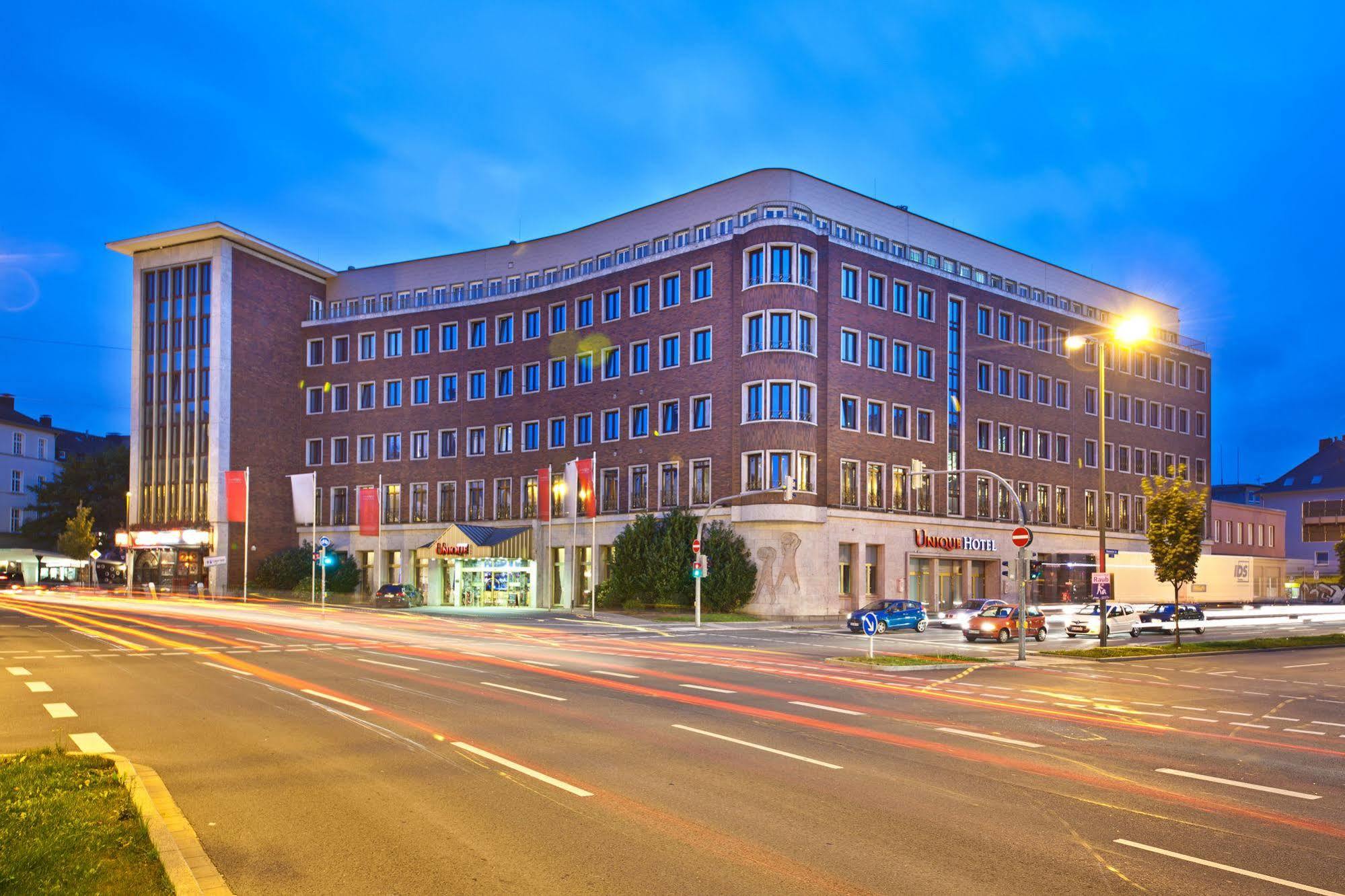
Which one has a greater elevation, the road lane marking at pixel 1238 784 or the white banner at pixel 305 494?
the white banner at pixel 305 494

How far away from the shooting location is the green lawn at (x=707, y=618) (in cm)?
5284

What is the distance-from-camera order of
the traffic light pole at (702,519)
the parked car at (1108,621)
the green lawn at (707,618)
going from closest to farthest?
1. the parked car at (1108,621)
2. the traffic light pole at (702,519)
3. the green lawn at (707,618)

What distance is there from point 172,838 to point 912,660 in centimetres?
2287

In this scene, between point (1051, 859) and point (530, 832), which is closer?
point (1051, 859)

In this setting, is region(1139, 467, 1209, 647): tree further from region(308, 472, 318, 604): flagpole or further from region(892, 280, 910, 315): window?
region(308, 472, 318, 604): flagpole

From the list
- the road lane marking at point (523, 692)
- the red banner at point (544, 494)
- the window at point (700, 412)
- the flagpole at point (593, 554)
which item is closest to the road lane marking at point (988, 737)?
the road lane marking at point (523, 692)

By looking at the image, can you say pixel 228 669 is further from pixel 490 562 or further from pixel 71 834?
pixel 490 562

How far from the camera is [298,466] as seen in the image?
82.9 meters

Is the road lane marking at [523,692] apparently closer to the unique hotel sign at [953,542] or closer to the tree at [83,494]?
the unique hotel sign at [953,542]

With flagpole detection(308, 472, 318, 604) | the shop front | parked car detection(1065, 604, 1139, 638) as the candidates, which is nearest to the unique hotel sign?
parked car detection(1065, 604, 1139, 638)

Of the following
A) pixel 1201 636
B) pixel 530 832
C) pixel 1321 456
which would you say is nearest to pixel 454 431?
pixel 1201 636

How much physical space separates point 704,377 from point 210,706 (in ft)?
147

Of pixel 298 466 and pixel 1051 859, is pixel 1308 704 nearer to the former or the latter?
pixel 1051 859

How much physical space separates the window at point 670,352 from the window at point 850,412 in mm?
9924
